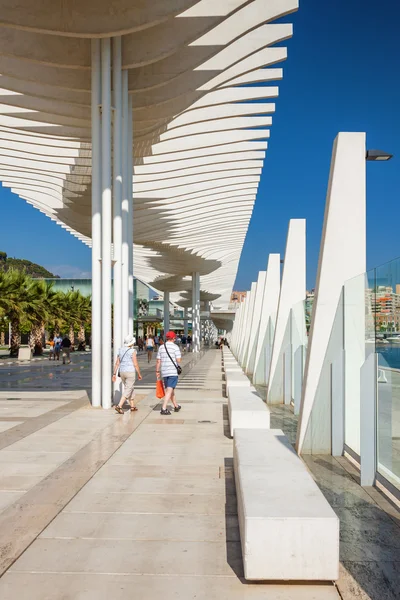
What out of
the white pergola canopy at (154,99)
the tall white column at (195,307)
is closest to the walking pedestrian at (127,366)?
the white pergola canopy at (154,99)

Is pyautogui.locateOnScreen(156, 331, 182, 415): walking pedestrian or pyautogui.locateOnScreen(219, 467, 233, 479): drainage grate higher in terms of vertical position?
pyautogui.locateOnScreen(156, 331, 182, 415): walking pedestrian

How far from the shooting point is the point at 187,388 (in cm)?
1744

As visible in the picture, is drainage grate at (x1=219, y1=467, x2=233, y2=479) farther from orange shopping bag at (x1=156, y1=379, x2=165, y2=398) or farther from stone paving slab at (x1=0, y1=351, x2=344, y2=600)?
orange shopping bag at (x1=156, y1=379, x2=165, y2=398)

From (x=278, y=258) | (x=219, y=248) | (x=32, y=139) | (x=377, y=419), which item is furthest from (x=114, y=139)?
(x=219, y=248)

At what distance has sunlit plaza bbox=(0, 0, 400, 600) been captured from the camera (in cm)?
417

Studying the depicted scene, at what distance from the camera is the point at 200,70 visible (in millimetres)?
13445

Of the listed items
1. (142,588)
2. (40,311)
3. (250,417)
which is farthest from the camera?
(40,311)

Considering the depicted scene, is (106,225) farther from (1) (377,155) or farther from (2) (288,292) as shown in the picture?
(1) (377,155)

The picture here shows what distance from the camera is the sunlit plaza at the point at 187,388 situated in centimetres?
417

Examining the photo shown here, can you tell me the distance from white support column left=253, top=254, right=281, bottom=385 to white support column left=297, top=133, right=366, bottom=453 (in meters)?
9.76

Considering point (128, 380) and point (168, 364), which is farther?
point (128, 380)

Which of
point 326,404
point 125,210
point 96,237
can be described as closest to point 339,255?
point 326,404

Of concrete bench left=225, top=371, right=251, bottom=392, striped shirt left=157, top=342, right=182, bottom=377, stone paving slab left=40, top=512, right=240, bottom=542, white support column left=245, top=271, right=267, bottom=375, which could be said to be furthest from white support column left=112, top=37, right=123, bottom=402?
white support column left=245, top=271, right=267, bottom=375

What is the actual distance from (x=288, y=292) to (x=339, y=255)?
231 inches
